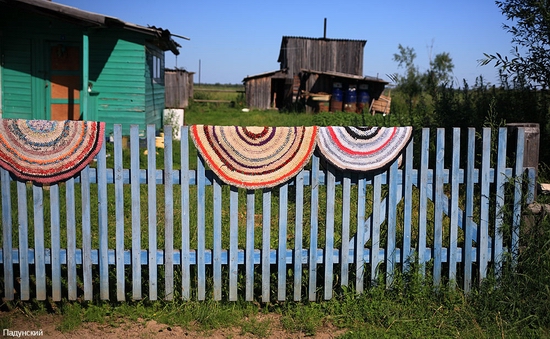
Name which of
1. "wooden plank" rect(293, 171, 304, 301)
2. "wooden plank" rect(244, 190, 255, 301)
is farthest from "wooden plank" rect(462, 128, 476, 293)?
"wooden plank" rect(244, 190, 255, 301)

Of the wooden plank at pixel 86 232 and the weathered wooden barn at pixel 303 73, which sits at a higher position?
the weathered wooden barn at pixel 303 73

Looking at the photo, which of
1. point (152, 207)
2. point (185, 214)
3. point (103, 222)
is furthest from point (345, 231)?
point (103, 222)

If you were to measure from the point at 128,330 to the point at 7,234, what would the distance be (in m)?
1.22

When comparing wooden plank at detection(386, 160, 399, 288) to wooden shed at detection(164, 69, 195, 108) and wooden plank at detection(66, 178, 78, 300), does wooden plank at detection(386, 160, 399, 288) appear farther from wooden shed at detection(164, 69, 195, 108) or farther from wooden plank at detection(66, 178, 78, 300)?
wooden shed at detection(164, 69, 195, 108)

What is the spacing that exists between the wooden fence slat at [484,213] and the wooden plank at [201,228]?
229cm

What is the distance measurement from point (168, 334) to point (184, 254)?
0.62 meters

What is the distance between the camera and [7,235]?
4492 mm

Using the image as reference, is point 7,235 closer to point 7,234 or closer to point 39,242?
point 7,234

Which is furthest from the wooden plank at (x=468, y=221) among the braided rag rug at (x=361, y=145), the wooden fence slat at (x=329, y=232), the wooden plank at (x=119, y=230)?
the wooden plank at (x=119, y=230)

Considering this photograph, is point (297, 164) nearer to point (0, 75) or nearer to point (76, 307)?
point (76, 307)

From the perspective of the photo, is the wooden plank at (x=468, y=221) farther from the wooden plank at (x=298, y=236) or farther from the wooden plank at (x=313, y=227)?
the wooden plank at (x=298, y=236)

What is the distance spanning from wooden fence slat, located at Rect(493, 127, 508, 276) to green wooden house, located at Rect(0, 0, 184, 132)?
10.7 m

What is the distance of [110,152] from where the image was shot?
13.2 metres

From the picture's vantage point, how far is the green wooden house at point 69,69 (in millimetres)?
14156
